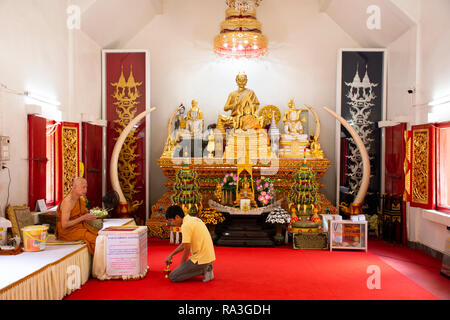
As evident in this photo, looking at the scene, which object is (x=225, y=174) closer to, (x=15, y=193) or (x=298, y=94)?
(x=298, y=94)

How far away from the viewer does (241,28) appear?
26.9 feet

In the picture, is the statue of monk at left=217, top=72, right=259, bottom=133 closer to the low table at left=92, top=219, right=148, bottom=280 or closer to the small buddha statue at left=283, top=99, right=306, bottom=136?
the small buddha statue at left=283, top=99, right=306, bottom=136

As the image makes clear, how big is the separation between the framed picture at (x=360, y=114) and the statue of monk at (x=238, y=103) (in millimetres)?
1640

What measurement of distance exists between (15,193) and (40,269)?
1.94 meters

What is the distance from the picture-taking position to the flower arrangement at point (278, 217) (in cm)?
678

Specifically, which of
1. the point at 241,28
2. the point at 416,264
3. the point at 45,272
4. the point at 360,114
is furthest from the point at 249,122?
the point at 45,272

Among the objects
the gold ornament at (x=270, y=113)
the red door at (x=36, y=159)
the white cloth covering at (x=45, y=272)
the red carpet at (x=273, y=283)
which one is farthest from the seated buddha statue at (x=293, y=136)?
the white cloth covering at (x=45, y=272)

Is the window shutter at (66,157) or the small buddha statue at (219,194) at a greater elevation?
the window shutter at (66,157)

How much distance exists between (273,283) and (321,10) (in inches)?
247

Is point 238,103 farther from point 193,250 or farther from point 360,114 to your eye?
point 193,250

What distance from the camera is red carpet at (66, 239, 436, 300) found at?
4.25 meters

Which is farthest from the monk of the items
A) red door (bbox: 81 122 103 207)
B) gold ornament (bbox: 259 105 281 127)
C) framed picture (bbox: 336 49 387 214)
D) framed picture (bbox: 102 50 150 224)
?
framed picture (bbox: 336 49 387 214)

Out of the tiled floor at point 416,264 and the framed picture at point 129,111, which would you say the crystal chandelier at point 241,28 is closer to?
the framed picture at point 129,111

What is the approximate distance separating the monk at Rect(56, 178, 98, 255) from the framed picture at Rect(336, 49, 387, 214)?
16.6 ft
